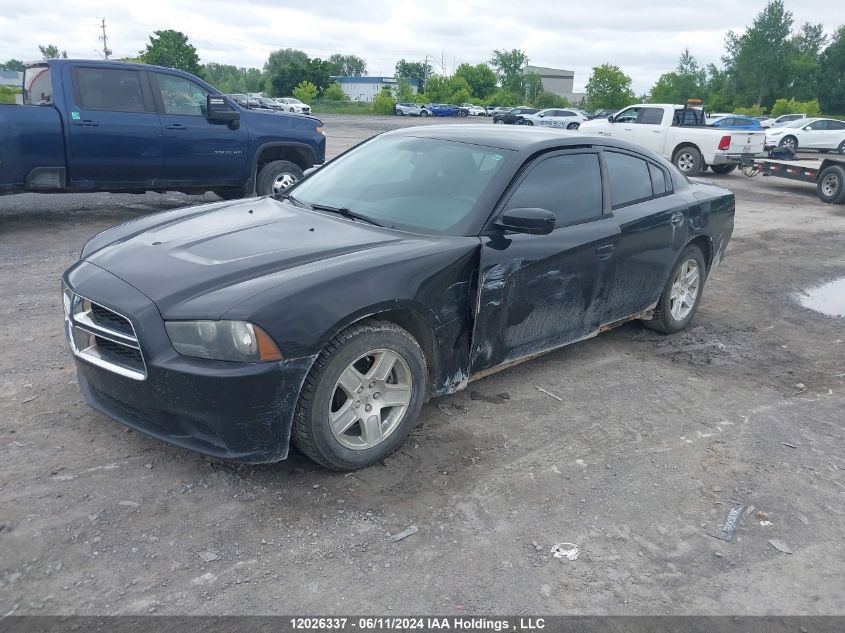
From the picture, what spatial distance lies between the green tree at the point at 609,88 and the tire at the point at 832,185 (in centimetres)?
→ 6348

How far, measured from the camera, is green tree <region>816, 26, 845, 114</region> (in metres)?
78.9

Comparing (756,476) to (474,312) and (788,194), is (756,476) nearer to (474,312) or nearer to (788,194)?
(474,312)

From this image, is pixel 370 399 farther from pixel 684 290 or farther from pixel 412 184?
pixel 684 290

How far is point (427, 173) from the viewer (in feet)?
14.2

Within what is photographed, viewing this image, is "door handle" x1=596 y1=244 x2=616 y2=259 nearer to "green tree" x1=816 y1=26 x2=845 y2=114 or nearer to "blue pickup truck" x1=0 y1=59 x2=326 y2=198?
"blue pickup truck" x1=0 y1=59 x2=326 y2=198

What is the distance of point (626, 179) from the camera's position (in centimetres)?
505

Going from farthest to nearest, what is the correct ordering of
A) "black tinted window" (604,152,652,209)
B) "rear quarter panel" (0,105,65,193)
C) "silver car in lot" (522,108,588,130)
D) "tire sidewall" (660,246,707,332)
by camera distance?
"silver car in lot" (522,108,588,130)
"rear quarter panel" (0,105,65,193)
"tire sidewall" (660,246,707,332)
"black tinted window" (604,152,652,209)

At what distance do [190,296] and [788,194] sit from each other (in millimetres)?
16216

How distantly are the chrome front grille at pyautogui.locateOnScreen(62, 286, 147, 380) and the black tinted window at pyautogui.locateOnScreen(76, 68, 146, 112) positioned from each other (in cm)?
581

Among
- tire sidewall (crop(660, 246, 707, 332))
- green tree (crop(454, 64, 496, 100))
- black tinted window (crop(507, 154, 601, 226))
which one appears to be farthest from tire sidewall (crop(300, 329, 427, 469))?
green tree (crop(454, 64, 496, 100))

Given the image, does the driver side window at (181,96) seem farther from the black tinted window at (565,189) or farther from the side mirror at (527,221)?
the side mirror at (527,221)

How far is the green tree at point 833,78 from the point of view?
7894 cm

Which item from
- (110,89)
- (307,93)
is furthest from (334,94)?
(110,89)

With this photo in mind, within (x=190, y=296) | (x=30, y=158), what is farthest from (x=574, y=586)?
(x=30, y=158)
